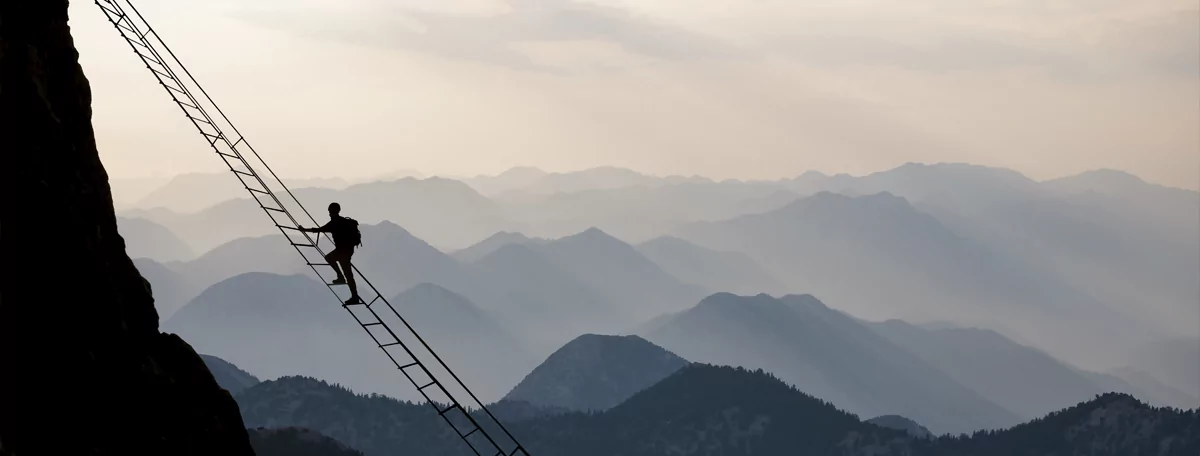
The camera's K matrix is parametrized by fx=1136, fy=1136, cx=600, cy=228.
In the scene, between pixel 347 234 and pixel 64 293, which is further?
pixel 347 234

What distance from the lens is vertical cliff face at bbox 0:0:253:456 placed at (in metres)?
26.2

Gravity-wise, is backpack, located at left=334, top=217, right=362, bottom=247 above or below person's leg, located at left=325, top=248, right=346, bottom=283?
above

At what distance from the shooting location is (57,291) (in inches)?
1111

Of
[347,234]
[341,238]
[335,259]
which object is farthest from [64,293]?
[347,234]

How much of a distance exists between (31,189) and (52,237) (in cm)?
144

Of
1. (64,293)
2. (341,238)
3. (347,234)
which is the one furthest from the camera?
(347,234)

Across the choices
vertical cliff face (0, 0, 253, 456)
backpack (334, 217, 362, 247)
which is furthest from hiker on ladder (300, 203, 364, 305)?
vertical cliff face (0, 0, 253, 456)

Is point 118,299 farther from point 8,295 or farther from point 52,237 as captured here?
point 8,295

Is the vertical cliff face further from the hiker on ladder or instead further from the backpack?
the backpack

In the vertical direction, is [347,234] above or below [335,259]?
Result: above

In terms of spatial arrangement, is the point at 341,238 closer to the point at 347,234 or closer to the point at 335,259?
the point at 347,234

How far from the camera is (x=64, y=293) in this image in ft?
93.7

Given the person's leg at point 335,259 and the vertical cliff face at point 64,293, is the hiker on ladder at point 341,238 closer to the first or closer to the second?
the person's leg at point 335,259

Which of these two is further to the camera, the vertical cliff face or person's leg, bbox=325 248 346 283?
person's leg, bbox=325 248 346 283
